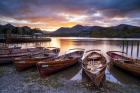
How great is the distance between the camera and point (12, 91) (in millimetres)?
8531

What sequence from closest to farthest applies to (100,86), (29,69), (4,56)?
(100,86)
(29,69)
(4,56)

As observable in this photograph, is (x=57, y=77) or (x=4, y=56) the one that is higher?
(x=4, y=56)

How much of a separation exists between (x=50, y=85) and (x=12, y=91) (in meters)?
2.46

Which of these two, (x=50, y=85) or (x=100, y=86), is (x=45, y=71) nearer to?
(x=50, y=85)

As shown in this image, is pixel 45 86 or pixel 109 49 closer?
pixel 45 86

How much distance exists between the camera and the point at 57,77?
11.8 meters

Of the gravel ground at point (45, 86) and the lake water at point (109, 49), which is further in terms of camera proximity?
the lake water at point (109, 49)

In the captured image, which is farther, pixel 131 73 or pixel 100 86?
pixel 131 73

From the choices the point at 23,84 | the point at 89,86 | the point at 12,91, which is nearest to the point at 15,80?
the point at 23,84

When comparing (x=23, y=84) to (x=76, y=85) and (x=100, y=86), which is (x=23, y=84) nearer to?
(x=76, y=85)

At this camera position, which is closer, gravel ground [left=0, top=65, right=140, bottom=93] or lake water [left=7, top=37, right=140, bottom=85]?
gravel ground [left=0, top=65, right=140, bottom=93]

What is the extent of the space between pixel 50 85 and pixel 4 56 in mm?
8318

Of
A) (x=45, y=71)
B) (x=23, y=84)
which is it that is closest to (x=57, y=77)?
(x=45, y=71)

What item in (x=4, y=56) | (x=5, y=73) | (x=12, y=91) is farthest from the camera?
(x=4, y=56)
